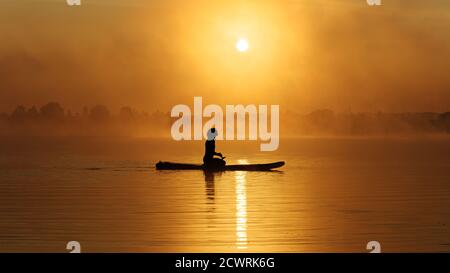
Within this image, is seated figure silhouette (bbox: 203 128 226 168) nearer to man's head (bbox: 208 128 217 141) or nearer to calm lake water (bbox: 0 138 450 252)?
man's head (bbox: 208 128 217 141)

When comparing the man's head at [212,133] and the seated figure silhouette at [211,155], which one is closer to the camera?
the man's head at [212,133]

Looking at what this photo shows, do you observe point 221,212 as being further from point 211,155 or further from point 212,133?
point 211,155

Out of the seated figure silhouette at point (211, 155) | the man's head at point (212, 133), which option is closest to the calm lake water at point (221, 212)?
the seated figure silhouette at point (211, 155)

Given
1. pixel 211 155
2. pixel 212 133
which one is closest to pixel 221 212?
pixel 212 133

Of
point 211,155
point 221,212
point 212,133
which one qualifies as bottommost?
point 221,212

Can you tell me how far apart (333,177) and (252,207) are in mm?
13762

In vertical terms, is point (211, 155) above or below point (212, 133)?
below

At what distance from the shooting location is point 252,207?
69.9 feet

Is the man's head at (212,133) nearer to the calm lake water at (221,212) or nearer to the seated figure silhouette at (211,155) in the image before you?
the seated figure silhouette at (211,155)

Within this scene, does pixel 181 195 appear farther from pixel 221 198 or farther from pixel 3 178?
pixel 3 178
